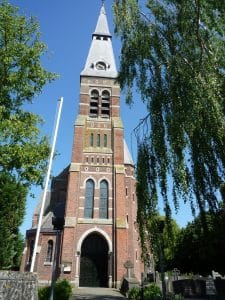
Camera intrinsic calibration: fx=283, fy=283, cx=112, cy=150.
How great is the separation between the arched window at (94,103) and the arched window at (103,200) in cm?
851

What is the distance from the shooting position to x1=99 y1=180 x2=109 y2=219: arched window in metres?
26.6

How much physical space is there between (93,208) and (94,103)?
12516 millimetres

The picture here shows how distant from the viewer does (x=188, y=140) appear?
26.1 ft

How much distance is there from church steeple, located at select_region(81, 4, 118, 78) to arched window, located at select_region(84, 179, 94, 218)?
13704 millimetres

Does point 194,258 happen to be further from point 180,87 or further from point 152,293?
point 180,87

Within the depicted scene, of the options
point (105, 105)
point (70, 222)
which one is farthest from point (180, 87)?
point (105, 105)

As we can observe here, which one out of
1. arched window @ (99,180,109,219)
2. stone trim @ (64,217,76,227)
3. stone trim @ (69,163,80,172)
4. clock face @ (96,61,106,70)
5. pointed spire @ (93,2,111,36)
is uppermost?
pointed spire @ (93,2,111,36)

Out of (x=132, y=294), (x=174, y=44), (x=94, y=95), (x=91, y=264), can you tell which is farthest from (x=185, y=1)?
(x=94, y=95)

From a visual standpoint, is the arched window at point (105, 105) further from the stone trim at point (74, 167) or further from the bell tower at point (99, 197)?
the stone trim at point (74, 167)

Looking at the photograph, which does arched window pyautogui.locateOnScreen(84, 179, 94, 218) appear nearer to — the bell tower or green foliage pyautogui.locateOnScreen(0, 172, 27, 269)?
the bell tower

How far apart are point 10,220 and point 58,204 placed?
13.4 meters

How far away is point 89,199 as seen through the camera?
27.2 m

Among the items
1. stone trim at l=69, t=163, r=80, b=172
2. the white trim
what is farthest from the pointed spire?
the white trim

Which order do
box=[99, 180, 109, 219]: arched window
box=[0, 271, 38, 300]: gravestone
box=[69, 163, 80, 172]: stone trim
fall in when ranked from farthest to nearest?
1. box=[69, 163, 80, 172]: stone trim
2. box=[99, 180, 109, 219]: arched window
3. box=[0, 271, 38, 300]: gravestone
